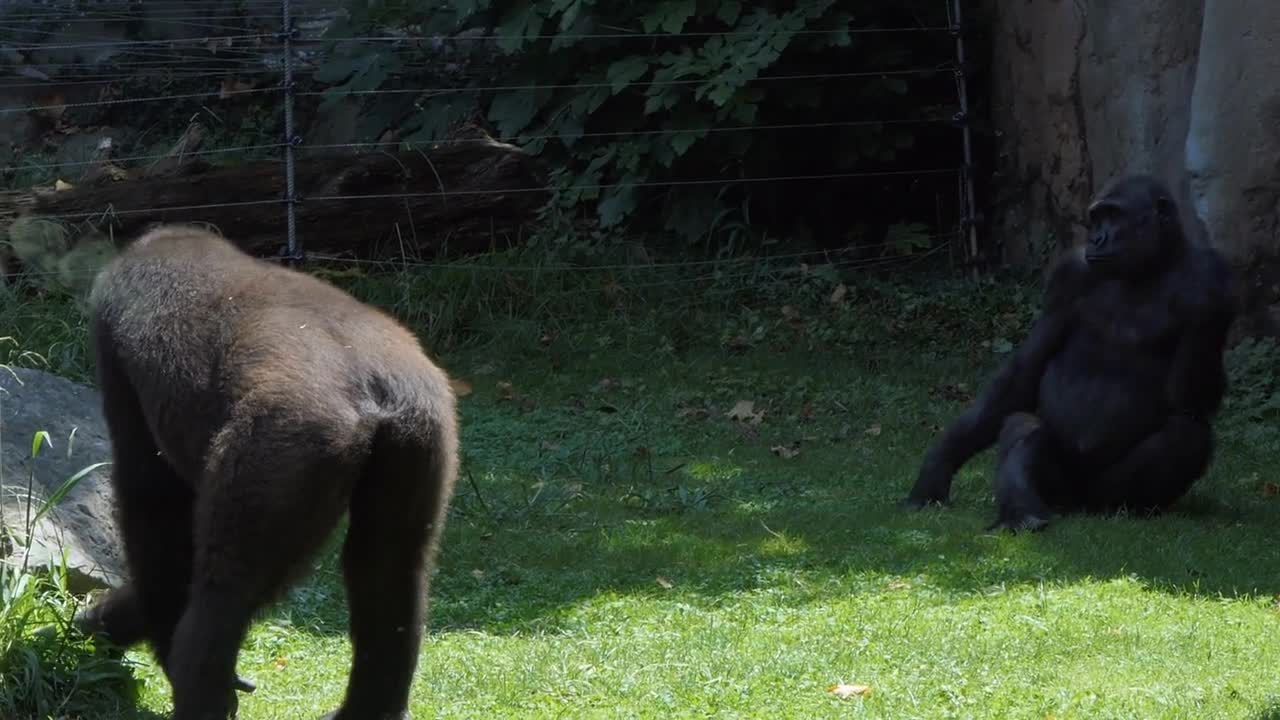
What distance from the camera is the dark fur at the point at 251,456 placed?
144 inches

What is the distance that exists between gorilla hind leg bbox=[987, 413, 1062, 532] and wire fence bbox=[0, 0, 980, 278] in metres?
4.58

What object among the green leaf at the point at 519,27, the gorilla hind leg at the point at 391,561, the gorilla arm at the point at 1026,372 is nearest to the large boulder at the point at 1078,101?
the gorilla arm at the point at 1026,372

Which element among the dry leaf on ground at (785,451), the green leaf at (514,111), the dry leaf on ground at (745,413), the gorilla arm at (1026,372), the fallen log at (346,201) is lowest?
the dry leaf on ground at (745,413)

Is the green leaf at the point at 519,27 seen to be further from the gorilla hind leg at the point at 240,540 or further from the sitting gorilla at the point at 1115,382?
the gorilla hind leg at the point at 240,540

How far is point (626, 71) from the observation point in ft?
37.8

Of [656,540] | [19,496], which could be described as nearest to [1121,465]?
[656,540]

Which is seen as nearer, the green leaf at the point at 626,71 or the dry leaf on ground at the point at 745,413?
the dry leaf on ground at the point at 745,413

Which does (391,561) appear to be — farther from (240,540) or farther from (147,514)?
(147,514)

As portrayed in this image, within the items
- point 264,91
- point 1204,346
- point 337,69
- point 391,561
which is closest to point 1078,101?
point 1204,346

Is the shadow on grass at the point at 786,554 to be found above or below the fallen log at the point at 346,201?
below

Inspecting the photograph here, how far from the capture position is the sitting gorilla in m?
7.11

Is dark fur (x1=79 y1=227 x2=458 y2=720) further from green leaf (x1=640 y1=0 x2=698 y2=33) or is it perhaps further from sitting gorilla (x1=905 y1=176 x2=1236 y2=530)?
green leaf (x1=640 y1=0 x2=698 y2=33)

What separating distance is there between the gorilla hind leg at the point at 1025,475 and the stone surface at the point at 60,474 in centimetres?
380

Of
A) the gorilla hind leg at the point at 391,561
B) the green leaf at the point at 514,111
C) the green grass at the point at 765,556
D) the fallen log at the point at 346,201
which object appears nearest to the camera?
the gorilla hind leg at the point at 391,561
